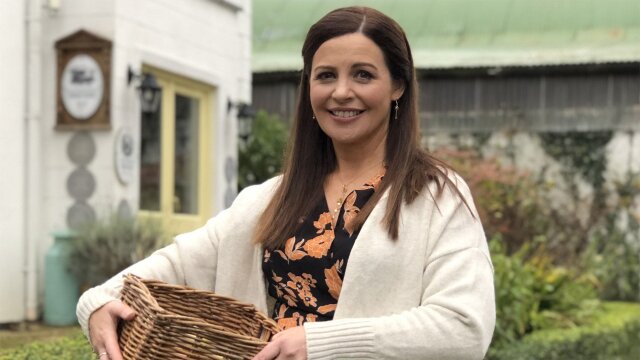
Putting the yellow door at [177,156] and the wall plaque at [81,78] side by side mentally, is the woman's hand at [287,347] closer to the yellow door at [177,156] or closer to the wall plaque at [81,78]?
the wall plaque at [81,78]

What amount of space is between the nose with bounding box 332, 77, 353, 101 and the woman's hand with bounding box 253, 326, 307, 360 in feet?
1.80

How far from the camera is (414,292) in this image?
242 cm

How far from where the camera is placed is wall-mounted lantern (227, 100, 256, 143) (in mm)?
12734

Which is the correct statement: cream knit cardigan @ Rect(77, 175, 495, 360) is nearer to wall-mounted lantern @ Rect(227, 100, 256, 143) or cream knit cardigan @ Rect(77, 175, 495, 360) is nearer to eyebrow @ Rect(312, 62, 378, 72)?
eyebrow @ Rect(312, 62, 378, 72)

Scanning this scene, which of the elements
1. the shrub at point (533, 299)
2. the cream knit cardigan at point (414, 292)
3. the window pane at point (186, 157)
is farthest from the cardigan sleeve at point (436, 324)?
the window pane at point (186, 157)

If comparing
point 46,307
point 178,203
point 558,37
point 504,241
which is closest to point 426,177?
point 46,307

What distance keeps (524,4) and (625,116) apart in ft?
11.9

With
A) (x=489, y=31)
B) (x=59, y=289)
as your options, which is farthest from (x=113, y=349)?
(x=489, y=31)

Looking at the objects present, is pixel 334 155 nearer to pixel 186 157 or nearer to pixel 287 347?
pixel 287 347

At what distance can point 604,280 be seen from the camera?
14.2 metres

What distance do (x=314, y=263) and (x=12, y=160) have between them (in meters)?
7.23

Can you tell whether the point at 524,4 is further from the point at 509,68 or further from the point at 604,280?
the point at 604,280

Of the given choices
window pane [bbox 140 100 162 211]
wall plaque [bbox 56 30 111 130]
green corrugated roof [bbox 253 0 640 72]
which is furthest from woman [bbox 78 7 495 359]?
green corrugated roof [bbox 253 0 640 72]

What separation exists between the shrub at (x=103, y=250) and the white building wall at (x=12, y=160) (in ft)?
1.59
